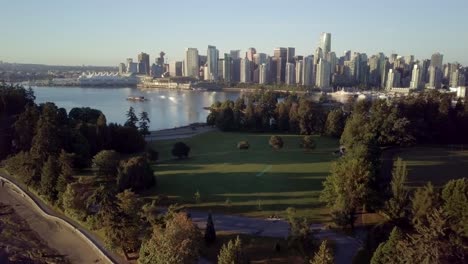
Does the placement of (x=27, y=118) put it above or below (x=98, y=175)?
above

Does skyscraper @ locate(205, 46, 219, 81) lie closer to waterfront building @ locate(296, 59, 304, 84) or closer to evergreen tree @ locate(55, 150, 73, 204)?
waterfront building @ locate(296, 59, 304, 84)

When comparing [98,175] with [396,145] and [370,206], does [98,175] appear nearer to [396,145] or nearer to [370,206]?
[370,206]

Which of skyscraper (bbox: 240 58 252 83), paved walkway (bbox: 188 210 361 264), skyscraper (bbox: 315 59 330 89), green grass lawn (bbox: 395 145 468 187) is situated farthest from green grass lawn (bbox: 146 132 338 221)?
skyscraper (bbox: 240 58 252 83)

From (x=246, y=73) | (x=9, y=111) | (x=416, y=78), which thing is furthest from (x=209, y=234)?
(x=246, y=73)

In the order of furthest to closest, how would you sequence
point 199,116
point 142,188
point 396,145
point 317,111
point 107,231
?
point 199,116 < point 317,111 < point 396,145 < point 142,188 < point 107,231

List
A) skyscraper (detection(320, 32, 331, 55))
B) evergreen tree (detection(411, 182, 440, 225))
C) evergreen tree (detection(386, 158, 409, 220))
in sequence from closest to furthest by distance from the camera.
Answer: evergreen tree (detection(411, 182, 440, 225)) < evergreen tree (detection(386, 158, 409, 220)) < skyscraper (detection(320, 32, 331, 55))

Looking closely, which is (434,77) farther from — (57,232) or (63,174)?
(57,232)

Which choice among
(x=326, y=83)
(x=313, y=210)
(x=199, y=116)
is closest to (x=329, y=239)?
(x=313, y=210)
